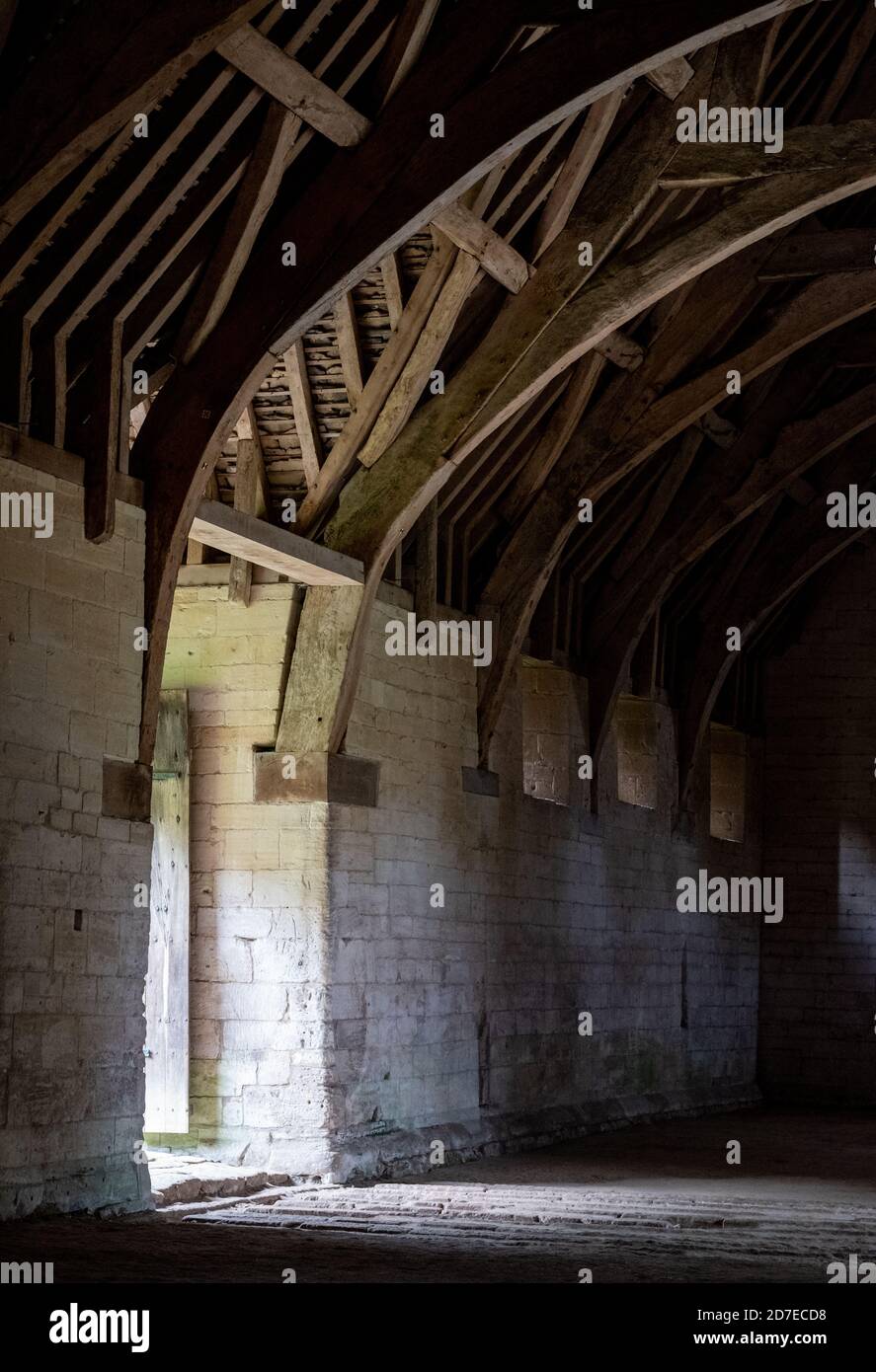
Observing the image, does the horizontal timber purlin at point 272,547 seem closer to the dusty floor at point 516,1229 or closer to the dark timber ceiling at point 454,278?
the dark timber ceiling at point 454,278

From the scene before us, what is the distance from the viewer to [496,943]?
424 inches

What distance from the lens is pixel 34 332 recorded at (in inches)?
271

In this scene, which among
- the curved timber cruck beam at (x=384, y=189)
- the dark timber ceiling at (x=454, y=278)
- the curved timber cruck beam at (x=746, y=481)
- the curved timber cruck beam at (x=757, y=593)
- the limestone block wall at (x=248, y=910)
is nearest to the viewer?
the dark timber ceiling at (x=454, y=278)

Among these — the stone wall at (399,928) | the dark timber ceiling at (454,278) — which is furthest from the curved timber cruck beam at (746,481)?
the stone wall at (399,928)

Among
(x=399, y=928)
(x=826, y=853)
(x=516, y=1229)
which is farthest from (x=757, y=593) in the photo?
(x=516, y=1229)

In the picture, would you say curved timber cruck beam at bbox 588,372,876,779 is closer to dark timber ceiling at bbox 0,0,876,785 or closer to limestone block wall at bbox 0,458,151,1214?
dark timber ceiling at bbox 0,0,876,785

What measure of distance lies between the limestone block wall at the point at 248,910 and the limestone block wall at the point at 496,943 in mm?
146

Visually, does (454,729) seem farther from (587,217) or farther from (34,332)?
(34,332)

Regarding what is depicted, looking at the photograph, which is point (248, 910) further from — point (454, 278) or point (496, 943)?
point (454, 278)

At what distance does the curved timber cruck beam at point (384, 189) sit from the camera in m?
6.94

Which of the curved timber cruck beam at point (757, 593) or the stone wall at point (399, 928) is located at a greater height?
the curved timber cruck beam at point (757, 593)

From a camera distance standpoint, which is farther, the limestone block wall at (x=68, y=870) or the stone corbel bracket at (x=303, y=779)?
the stone corbel bracket at (x=303, y=779)

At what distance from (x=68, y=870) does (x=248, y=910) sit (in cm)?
217
